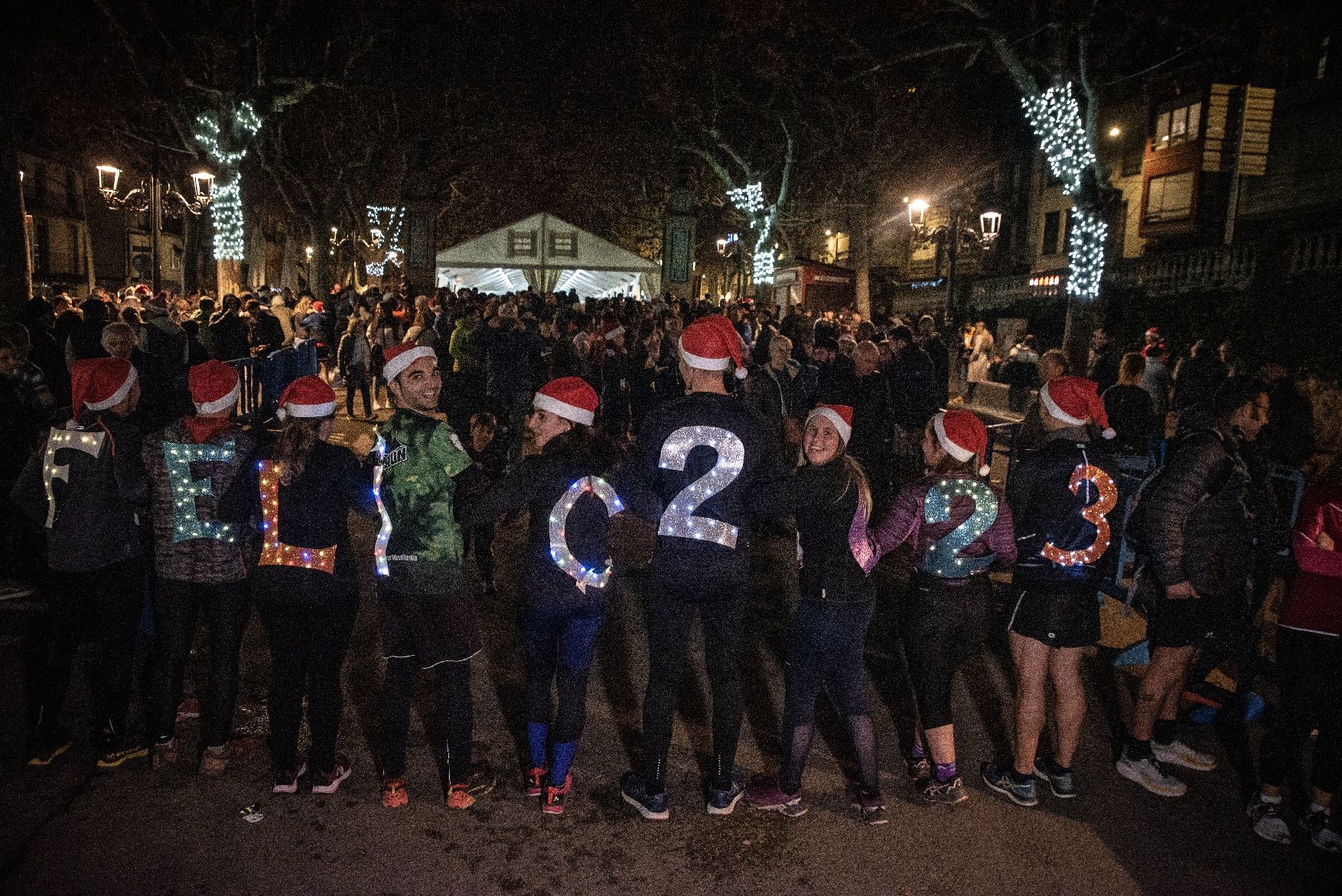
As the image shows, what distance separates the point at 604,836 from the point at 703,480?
61.0 inches

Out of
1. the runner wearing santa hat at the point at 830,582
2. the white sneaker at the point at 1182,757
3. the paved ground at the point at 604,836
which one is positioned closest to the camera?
the paved ground at the point at 604,836

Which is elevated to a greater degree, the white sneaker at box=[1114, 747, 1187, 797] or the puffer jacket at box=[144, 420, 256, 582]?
the puffer jacket at box=[144, 420, 256, 582]

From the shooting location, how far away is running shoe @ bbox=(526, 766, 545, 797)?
159 inches

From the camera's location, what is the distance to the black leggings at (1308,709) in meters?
3.86

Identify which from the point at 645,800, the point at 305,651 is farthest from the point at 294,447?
the point at 645,800

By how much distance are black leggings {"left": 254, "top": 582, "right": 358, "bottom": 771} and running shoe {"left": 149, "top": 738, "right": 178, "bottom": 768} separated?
0.60m

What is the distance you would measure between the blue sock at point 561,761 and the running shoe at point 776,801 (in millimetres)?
834

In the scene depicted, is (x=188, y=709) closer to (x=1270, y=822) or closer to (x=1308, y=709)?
(x=1270, y=822)

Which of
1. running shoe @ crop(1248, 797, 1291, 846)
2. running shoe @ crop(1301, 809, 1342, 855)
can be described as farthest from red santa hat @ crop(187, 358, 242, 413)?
running shoe @ crop(1301, 809, 1342, 855)

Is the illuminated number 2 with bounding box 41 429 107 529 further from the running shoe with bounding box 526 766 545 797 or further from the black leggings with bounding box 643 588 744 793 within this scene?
the black leggings with bounding box 643 588 744 793

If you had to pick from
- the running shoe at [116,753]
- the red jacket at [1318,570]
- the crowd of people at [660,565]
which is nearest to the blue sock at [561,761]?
the crowd of people at [660,565]

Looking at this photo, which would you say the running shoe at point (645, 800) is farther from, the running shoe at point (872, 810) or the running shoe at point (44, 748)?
the running shoe at point (44, 748)

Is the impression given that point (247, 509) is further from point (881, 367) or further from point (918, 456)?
point (918, 456)

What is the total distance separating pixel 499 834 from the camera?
3.79 meters
